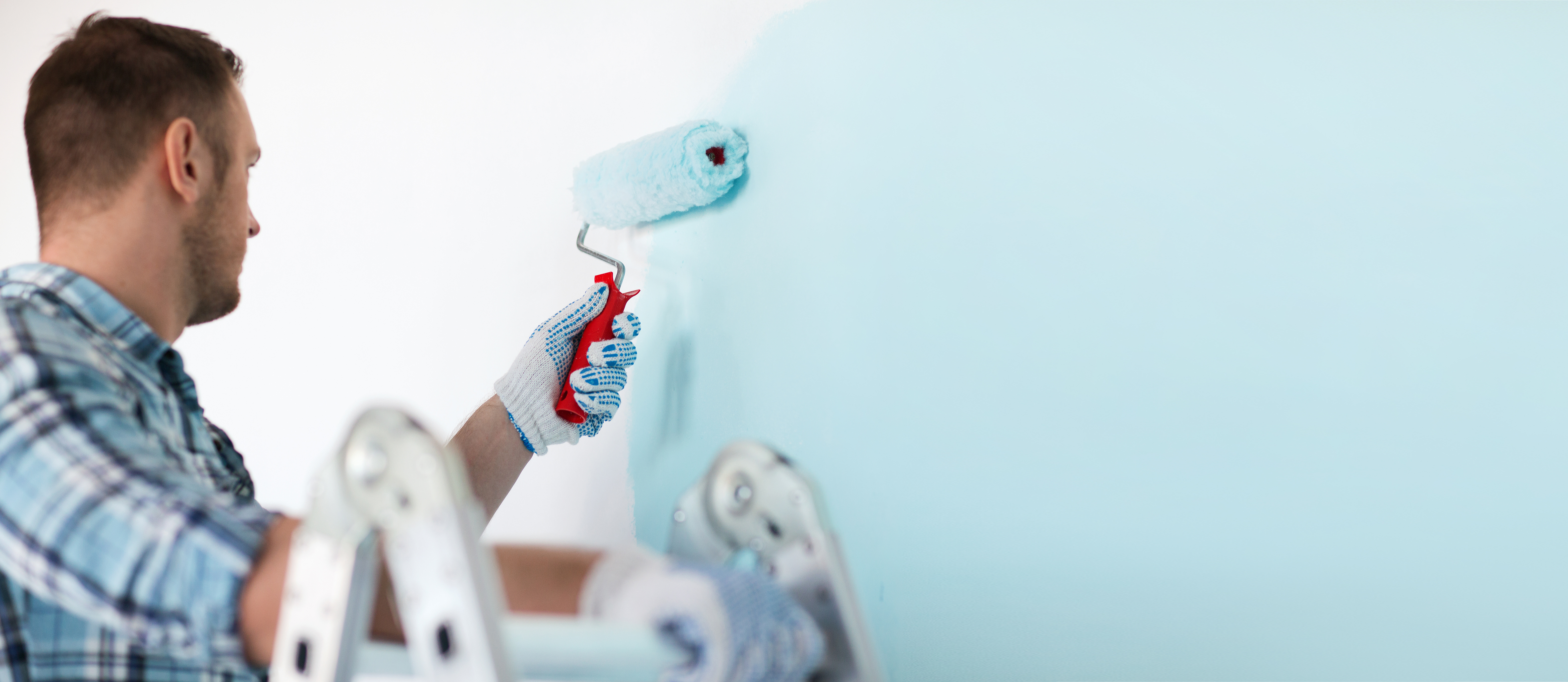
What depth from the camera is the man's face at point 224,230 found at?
100cm

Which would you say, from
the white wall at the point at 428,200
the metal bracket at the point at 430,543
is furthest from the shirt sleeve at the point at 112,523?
the white wall at the point at 428,200

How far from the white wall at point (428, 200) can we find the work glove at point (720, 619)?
709 mm

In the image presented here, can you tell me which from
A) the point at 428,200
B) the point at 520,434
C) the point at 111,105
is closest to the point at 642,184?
the point at 520,434

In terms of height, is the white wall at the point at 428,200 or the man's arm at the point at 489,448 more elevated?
the white wall at the point at 428,200

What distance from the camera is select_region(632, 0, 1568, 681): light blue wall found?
607mm

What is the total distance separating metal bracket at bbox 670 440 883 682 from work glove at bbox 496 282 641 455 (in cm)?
52

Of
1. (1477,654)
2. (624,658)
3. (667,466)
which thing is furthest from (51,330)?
(1477,654)

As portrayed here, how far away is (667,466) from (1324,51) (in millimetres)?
790

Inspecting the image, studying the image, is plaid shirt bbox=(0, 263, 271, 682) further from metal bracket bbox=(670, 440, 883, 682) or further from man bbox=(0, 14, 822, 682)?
metal bracket bbox=(670, 440, 883, 682)

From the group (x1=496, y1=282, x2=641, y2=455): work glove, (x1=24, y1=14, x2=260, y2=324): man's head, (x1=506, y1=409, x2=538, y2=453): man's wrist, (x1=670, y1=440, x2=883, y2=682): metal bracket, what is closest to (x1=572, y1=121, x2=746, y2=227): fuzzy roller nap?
(x1=496, y1=282, x2=641, y2=455): work glove

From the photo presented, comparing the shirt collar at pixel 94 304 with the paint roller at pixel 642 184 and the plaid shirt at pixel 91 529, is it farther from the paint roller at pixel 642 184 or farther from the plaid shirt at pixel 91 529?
the paint roller at pixel 642 184

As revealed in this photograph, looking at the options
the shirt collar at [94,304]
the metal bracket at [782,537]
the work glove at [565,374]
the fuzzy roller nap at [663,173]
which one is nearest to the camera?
the metal bracket at [782,537]

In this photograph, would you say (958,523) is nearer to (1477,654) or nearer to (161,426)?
(1477,654)

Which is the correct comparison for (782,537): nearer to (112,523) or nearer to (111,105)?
(112,523)
